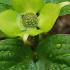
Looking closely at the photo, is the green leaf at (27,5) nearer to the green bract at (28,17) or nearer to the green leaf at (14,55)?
the green bract at (28,17)

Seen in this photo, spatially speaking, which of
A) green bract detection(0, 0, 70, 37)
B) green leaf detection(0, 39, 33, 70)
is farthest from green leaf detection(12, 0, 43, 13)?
green leaf detection(0, 39, 33, 70)

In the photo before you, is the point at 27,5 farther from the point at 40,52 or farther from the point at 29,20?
the point at 40,52

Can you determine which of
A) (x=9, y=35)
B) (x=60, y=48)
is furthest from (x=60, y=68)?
(x=9, y=35)

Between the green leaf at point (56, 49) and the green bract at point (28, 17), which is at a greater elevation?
the green bract at point (28, 17)

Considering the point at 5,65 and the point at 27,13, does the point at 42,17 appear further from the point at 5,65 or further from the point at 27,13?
the point at 5,65

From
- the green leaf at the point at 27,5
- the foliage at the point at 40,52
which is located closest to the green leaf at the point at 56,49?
the foliage at the point at 40,52
